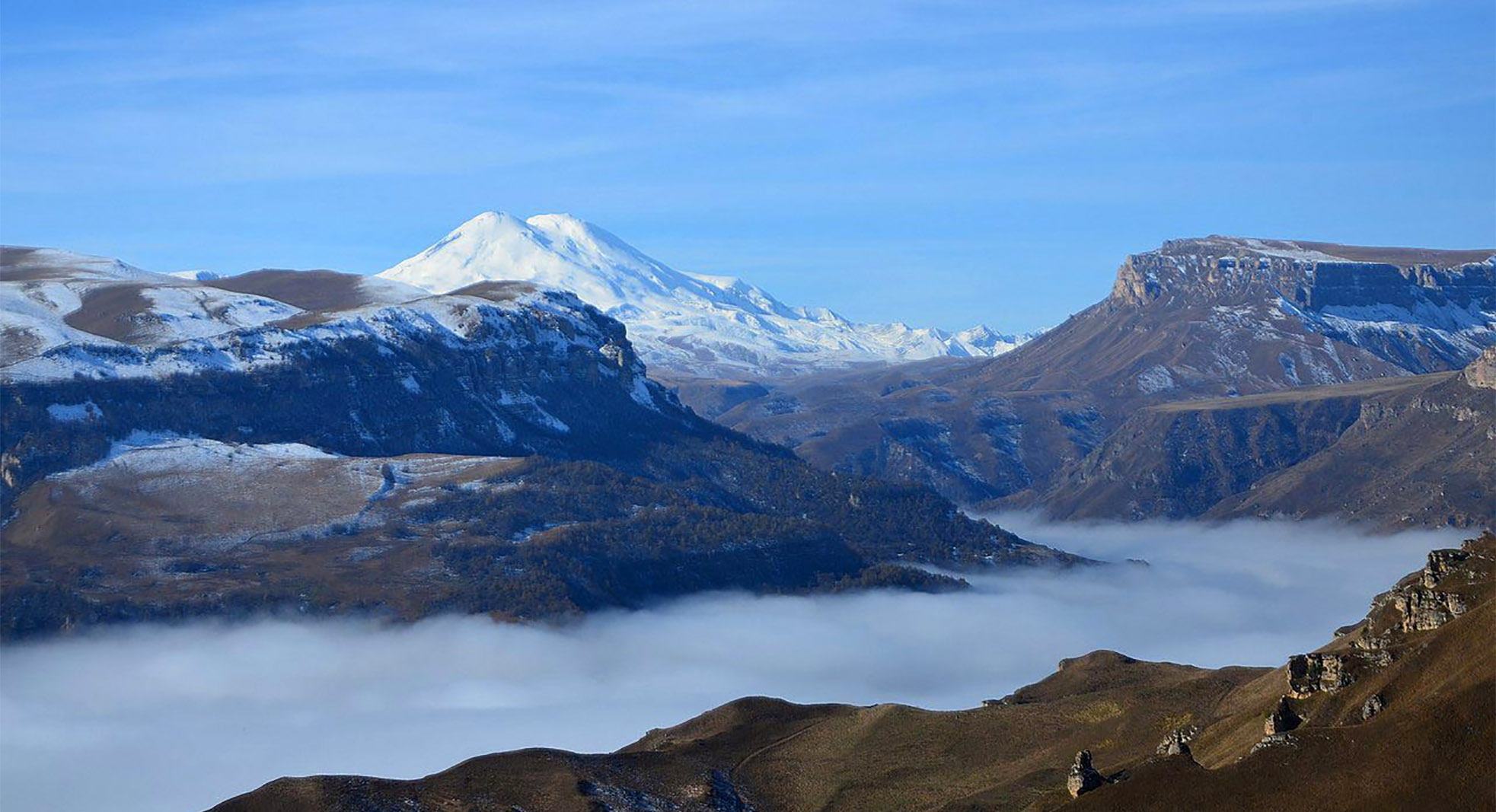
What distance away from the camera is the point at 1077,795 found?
13900cm

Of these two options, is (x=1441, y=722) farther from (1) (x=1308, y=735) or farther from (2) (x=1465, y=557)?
(2) (x=1465, y=557)

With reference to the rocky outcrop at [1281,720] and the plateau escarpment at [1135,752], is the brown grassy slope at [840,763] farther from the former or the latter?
the rocky outcrop at [1281,720]

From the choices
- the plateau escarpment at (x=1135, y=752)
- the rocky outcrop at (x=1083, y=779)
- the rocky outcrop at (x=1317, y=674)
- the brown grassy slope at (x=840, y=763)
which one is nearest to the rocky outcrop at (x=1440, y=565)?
the plateau escarpment at (x=1135, y=752)

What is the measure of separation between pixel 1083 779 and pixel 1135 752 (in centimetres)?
2451

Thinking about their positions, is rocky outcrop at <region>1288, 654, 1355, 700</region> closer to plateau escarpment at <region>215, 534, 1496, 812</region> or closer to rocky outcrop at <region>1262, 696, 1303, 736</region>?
plateau escarpment at <region>215, 534, 1496, 812</region>

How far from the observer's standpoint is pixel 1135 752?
16262 cm

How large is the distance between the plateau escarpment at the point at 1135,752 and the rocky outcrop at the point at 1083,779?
0.56 feet

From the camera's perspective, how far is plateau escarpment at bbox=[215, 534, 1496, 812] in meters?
122

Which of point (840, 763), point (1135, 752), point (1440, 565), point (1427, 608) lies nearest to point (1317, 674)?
point (1427, 608)

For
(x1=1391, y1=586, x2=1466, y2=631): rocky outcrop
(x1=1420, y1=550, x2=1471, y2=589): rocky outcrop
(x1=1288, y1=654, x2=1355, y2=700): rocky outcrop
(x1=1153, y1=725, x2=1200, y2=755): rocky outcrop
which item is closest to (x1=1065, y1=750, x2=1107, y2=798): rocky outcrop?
(x1=1153, y1=725, x2=1200, y2=755): rocky outcrop

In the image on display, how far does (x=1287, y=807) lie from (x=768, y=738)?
7816 cm

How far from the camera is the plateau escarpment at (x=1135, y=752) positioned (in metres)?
122

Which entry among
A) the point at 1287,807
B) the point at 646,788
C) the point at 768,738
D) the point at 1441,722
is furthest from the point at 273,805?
the point at 1441,722

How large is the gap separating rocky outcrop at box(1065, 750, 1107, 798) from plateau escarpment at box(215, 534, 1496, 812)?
17cm
